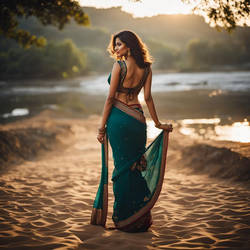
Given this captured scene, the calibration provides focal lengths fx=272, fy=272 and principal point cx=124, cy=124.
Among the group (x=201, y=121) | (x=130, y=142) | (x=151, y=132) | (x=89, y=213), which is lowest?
(x=89, y=213)

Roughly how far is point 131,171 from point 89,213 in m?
1.07

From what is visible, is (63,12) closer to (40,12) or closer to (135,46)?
(40,12)

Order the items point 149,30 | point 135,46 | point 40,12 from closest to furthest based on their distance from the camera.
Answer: point 135,46
point 40,12
point 149,30

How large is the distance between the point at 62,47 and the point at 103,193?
6033 centimetres

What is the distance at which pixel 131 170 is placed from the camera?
9.80 ft

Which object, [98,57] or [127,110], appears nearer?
[127,110]

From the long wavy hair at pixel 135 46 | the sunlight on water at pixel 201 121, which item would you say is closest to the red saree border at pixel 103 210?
the long wavy hair at pixel 135 46

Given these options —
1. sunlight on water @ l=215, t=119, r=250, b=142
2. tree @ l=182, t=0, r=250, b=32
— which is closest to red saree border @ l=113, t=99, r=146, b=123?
tree @ l=182, t=0, r=250, b=32

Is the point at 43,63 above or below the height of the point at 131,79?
above

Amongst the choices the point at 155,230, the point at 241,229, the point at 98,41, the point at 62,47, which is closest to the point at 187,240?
the point at 155,230

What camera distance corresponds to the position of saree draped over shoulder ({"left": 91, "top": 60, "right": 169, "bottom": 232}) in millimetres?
2920

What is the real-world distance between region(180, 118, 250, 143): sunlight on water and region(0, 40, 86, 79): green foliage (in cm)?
4277

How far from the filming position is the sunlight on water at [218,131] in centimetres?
756

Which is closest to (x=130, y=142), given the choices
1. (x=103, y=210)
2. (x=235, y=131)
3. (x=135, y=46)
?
(x=103, y=210)
